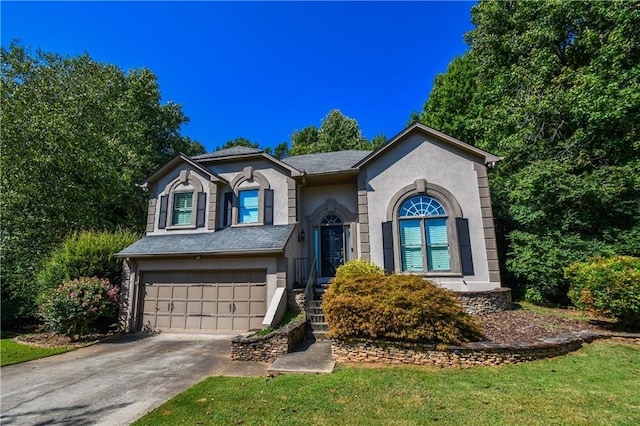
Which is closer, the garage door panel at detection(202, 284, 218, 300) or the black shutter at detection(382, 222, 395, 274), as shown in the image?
the black shutter at detection(382, 222, 395, 274)

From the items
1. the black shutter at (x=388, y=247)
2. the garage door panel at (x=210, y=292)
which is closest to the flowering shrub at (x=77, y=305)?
the garage door panel at (x=210, y=292)

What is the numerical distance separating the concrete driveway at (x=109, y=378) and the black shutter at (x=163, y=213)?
4.71m

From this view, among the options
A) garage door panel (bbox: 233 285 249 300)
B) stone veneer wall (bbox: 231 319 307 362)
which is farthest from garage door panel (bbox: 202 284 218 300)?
stone veneer wall (bbox: 231 319 307 362)

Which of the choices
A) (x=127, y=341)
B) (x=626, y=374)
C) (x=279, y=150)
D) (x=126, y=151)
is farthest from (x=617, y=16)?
(x=279, y=150)

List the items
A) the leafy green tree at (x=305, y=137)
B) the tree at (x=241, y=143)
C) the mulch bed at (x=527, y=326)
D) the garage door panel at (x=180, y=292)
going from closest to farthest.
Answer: the mulch bed at (x=527, y=326) → the garage door panel at (x=180, y=292) → the leafy green tree at (x=305, y=137) → the tree at (x=241, y=143)

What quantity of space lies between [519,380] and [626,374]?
204 cm

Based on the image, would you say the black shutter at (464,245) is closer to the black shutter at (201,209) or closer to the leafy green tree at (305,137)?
the black shutter at (201,209)

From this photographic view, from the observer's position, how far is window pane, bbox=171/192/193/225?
12742 millimetres

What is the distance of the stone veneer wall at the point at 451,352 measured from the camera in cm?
620

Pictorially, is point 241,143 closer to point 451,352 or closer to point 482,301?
point 482,301

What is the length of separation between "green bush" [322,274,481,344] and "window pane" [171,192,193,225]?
323 inches

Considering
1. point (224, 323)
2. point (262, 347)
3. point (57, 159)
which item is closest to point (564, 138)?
point (262, 347)

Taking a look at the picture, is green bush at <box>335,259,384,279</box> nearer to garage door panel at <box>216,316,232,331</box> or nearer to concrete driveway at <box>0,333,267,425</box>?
concrete driveway at <box>0,333,267,425</box>

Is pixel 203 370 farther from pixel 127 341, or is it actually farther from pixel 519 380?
pixel 519 380
